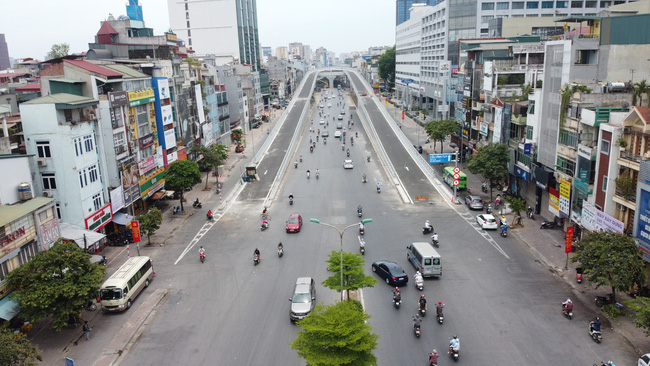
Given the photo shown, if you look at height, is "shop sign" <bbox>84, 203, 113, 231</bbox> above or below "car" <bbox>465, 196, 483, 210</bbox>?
above

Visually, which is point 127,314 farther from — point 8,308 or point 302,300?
point 302,300

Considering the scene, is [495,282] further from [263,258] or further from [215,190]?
[215,190]

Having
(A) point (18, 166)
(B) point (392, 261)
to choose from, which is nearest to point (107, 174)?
(A) point (18, 166)

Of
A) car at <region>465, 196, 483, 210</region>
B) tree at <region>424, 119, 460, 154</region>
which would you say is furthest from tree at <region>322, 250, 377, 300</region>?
tree at <region>424, 119, 460, 154</region>

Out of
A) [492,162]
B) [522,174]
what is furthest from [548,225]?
[492,162]

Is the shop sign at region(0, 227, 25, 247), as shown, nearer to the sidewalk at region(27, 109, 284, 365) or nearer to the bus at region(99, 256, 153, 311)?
the sidewalk at region(27, 109, 284, 365)

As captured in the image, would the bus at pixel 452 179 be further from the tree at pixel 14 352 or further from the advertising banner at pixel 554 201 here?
the tree at pixel 14 352
